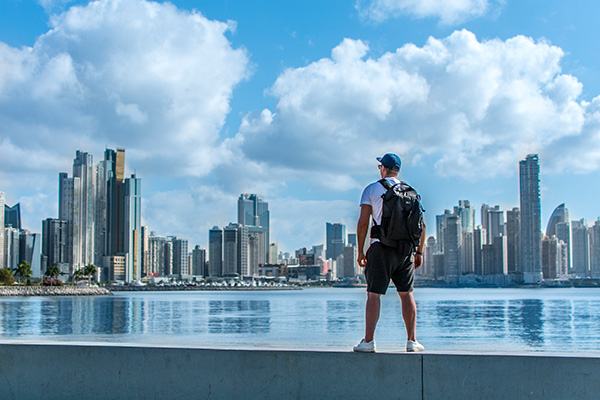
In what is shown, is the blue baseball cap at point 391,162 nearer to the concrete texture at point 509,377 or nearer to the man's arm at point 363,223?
the man's arm at point 363,223

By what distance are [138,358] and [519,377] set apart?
3035 millimetres

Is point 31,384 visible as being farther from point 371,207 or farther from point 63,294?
point 63,294

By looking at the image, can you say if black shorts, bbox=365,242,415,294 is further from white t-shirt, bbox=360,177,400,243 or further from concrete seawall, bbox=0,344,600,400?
concrete seawall, bbox=0,344,600,400

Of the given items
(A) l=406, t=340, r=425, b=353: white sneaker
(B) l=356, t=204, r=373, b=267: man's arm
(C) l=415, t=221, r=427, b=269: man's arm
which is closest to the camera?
(A) l=406, t=340, r=425, b=353: white sneaker

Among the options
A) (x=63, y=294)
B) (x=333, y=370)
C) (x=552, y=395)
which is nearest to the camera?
(x=552, y=395)

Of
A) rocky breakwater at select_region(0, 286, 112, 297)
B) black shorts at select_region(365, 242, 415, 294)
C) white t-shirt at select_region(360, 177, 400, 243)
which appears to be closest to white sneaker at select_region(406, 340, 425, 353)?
black shorts at select_region(365, 242, 415, 294)

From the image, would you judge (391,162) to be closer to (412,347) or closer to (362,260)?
(362,260)

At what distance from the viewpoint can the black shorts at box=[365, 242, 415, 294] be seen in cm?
579

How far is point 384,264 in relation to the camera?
579cm

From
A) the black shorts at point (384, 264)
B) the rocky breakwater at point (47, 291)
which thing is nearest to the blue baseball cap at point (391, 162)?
the black shorts at point (384, 264)

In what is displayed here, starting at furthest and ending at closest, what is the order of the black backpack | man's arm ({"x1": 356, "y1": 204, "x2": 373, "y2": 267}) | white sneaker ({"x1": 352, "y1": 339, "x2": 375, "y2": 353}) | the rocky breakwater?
the rocky breakwater → man's arm ({"x1": 356, "y1": 204, "x2": 373, "y2": 267}) → the black backpack → white sneaker ({"x1": 352, "y1": 339, "x2": 375, "y2": 353})

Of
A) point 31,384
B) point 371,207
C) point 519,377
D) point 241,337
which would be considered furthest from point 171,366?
point 241,337

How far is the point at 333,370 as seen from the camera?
5.16 meters

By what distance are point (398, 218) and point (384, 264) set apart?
1.39ft
